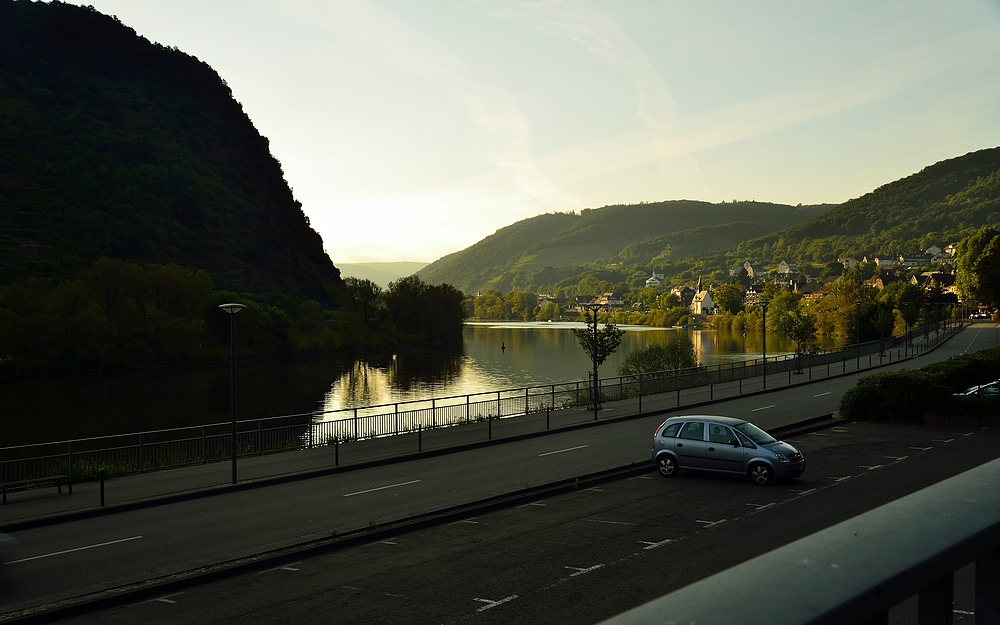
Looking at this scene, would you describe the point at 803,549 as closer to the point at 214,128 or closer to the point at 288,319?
the point at 288,319

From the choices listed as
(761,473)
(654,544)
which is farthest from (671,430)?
(654,544)

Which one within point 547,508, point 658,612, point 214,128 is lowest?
point 547,508

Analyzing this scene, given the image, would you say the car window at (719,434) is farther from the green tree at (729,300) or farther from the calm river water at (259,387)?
the green tree at (729,300)

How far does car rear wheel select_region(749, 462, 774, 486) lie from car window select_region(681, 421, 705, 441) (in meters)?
1.69

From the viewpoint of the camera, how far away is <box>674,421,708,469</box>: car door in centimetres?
2155

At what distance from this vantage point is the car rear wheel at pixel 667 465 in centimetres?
2188

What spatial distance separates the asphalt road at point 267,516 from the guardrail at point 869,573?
14.4 metres

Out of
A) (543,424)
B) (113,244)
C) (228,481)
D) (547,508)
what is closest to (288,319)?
(113,244)

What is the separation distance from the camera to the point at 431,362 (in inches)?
3794

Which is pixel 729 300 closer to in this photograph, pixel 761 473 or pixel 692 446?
pixel 692 446

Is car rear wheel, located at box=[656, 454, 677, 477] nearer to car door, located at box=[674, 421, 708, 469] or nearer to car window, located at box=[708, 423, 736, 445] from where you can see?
car door, located at box=[674, 421, 708, 469]

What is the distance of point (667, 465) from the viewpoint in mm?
21969

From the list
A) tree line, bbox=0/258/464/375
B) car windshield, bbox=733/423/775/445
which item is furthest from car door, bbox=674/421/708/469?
tree line, bbox=0/258/464/375

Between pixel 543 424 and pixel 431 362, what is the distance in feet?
205
